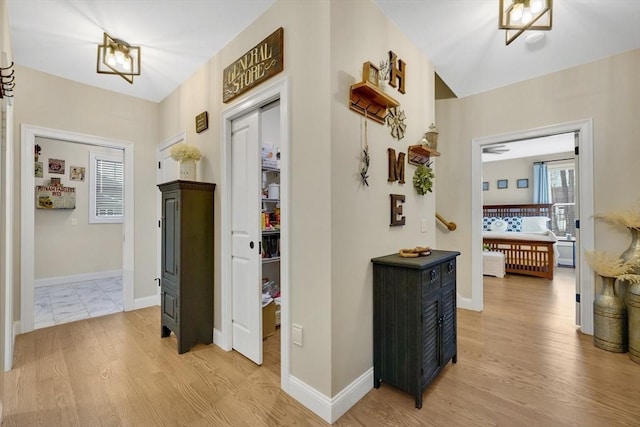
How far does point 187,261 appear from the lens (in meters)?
2.47

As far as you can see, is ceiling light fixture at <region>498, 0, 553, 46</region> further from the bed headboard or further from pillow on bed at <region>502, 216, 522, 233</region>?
pillow on bed at <region>502, 216, 522, 233</region>

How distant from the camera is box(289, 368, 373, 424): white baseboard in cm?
162

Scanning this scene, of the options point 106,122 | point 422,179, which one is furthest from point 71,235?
point 422,179

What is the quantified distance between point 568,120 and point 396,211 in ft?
7.38

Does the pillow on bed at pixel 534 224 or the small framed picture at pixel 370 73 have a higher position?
the small framed picture at pixel 370 73

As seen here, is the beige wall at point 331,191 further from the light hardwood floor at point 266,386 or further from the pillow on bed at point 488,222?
the pillow on bed at point 488,222

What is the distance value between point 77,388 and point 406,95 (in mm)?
3291

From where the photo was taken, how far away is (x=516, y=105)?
3170 millimetres

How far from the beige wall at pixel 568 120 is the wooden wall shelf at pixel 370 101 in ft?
6.52

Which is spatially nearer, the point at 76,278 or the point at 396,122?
the point at 396,122

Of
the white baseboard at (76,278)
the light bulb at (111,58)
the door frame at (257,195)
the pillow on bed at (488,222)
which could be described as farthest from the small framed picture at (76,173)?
the pillow on bed at (488,222)

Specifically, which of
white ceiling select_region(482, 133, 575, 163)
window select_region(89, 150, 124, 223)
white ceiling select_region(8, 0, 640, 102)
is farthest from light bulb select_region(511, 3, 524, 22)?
window select_region(89, 150, 124, 223)

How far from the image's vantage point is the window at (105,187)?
207 inches

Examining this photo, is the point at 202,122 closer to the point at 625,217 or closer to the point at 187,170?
the point at 187,170
